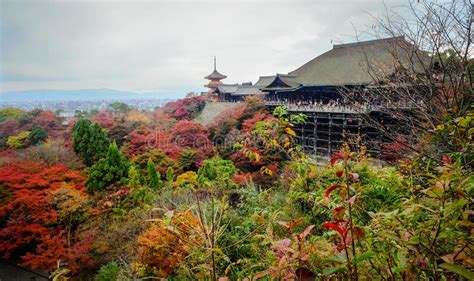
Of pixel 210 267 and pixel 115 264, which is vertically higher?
pixel 210 267

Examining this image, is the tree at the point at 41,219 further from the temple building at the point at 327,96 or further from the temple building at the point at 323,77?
the temple building at the point at 323,77

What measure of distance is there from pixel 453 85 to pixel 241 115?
14.0 meters

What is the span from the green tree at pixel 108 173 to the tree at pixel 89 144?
2.91 m

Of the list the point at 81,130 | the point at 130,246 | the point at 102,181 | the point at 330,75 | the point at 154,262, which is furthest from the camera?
the point at 330,75

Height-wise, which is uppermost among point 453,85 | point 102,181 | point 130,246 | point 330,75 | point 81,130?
point 330,75

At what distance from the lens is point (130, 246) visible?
24.6ft

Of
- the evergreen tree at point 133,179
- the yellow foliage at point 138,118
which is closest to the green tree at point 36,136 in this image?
the yellow foliage at point 138,118

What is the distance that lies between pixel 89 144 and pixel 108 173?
4126 mm

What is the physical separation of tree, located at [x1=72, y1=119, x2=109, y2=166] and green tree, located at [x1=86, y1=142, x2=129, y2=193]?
2910 mm

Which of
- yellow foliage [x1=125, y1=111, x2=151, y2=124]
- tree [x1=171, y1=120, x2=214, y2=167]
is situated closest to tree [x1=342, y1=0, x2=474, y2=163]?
tree [x1=171, y1=120, x2=214, y2=167]

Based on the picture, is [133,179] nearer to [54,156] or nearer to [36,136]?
[54,156]

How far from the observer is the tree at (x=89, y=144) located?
14328 millimetres

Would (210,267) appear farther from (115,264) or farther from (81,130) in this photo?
(81,130)

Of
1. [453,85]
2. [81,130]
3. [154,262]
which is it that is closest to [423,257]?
[453,85]
